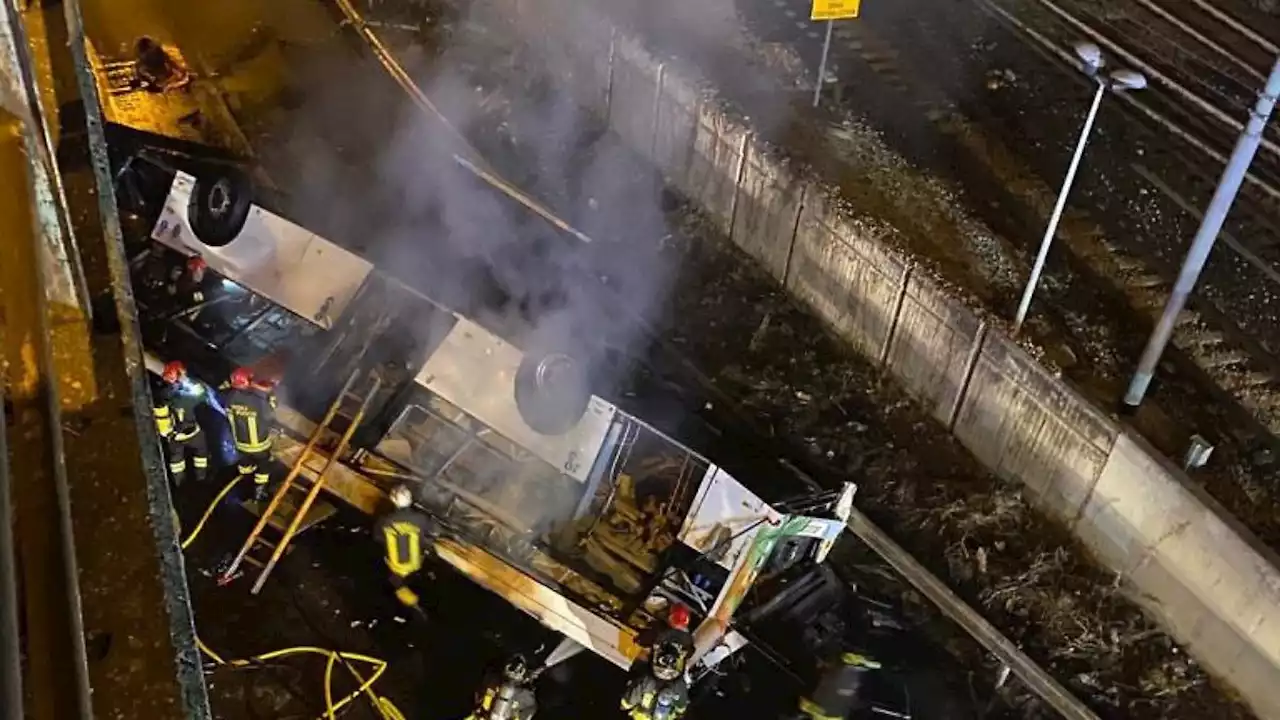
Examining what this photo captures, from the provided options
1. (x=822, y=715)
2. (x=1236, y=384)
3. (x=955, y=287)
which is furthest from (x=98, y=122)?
(x=1236, y=384)

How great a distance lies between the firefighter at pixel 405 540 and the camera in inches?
203

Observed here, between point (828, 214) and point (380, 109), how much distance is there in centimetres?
303

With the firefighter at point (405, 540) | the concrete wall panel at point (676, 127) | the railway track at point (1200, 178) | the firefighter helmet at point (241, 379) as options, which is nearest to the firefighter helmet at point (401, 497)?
the firefighter at point (405, 540)

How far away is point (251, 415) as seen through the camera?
17.3 ft

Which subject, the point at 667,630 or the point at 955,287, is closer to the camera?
the point at 667,630

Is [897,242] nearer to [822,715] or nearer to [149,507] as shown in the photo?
[822,715]

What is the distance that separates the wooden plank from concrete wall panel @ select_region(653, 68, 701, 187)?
259cm

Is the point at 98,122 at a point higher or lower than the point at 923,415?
higher

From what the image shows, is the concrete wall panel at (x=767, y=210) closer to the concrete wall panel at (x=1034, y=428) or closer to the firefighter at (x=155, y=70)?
the concrete wall panel at (x=1034, y=428)

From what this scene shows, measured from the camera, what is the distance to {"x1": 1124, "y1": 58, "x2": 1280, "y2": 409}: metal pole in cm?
463

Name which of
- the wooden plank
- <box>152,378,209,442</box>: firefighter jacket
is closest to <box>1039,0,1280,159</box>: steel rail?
the wooden plank

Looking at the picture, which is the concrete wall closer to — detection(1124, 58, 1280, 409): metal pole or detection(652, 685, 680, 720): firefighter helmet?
detection(1124, 58, 1280, 409): metal pole

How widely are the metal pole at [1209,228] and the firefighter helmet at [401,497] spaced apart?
3122 millimetres

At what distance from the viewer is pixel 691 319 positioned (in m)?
6.73
